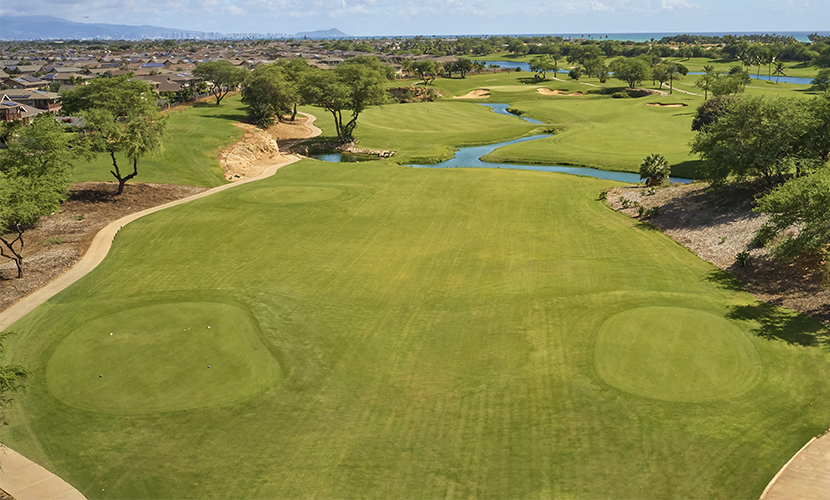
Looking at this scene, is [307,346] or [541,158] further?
[541,158]

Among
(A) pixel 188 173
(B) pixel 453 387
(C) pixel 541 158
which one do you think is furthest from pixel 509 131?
(B) pixel 453 387

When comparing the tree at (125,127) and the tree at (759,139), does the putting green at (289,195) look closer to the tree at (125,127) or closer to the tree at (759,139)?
the tree at (125,127)

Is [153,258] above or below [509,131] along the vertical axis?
below

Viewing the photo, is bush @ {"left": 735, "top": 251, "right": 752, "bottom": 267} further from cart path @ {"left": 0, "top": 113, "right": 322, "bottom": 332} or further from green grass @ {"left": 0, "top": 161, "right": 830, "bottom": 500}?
cart path @ {"left": 0, "top": 113, "right": 322, "bottom": 332}

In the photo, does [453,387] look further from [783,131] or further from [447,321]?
[783,131]

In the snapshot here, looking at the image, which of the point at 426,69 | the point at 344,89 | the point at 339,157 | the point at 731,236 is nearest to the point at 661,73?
the point at 426,69

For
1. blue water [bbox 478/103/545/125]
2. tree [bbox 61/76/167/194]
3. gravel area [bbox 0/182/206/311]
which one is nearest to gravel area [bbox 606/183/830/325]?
gravel area [bbox 0/182/206/311]

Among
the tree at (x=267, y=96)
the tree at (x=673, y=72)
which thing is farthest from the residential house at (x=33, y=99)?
the tree at (x=673, y=72)

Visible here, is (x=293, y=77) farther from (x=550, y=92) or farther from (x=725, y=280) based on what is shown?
(x=725, y=280)
